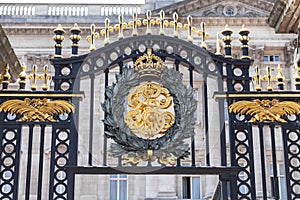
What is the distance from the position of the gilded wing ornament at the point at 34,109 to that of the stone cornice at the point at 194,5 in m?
13.8

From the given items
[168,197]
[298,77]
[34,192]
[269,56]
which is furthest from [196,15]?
[298,77]

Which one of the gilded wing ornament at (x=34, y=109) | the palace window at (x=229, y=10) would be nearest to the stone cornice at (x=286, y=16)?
the gilded wing ornament at (x=34, y=109)

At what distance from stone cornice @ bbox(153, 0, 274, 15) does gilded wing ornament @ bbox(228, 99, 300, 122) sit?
44.6 feet

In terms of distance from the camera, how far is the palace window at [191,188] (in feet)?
75.7

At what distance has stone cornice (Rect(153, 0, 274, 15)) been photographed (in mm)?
23203

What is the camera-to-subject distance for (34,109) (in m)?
9.77

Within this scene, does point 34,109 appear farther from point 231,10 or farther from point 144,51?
point 231,10

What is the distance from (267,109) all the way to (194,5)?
1403 cm

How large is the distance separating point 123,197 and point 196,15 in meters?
6.80

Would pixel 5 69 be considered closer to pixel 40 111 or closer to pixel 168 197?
pixel 40 111

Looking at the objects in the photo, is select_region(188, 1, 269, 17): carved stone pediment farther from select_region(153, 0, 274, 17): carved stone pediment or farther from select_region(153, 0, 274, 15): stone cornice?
select_region(153, 0, 274, 15): stone cornice

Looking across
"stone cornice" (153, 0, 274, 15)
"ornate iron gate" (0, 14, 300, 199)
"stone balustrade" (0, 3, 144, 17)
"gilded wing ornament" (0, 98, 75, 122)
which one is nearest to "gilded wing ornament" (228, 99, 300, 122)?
"ornate iron gate" (0, 14, 300, 199)

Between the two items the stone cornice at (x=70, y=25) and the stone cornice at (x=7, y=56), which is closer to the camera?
the stone cornice at (x=7, y=56)

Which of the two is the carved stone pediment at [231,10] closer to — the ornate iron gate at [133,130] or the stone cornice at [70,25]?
the stone cornice at [70,25]
